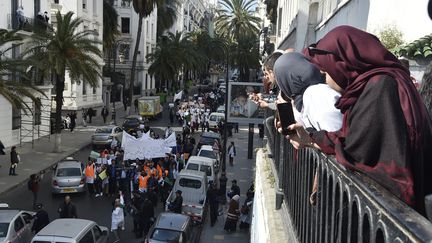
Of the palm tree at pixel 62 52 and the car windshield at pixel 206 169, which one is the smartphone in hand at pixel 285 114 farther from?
the palm tree at pixel 62 52

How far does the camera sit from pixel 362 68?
2234 mm

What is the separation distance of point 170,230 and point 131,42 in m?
53.3

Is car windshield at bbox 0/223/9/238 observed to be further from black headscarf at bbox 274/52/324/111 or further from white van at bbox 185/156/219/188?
black headscarf at bbox 274/52/324/111

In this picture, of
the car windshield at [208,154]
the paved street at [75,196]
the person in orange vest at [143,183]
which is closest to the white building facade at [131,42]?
A: the paved street at [75,196]

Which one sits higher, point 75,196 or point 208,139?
point 208,139

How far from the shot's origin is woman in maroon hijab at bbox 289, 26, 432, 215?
6.25ft

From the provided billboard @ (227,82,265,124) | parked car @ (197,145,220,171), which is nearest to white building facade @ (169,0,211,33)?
parked car @ (197,145,220,171)

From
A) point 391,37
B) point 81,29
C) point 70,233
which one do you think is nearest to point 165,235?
point 70,233

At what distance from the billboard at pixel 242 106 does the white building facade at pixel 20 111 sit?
29.3ft

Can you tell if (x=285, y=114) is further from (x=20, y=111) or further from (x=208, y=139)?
(x=20, y=111)

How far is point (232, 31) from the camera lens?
7081 cm

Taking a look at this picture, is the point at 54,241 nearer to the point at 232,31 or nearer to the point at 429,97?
the point at 429,97

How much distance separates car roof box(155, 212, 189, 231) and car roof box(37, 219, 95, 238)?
66.0 inches

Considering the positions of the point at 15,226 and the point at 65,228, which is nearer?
the point at 65,228
